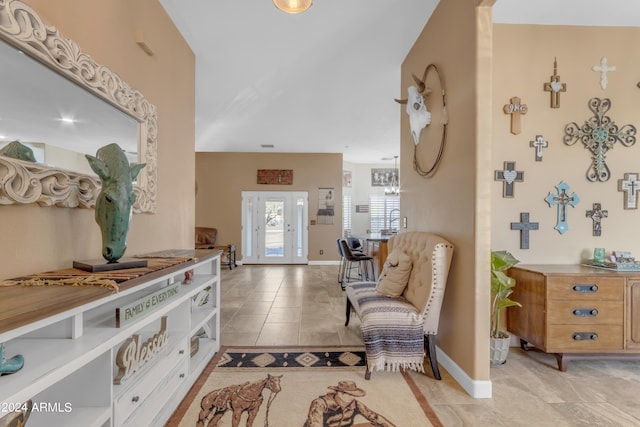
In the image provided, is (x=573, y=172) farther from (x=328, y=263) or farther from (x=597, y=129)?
(x=328, y=263)

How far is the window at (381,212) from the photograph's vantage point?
30.3 ft

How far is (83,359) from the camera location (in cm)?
98

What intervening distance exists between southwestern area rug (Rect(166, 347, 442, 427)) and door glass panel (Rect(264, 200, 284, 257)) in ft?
17.3

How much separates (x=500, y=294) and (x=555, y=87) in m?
1.93

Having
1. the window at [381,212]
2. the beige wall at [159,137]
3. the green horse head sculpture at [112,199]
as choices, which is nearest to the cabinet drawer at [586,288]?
the green horse head sculpture at [112,199]

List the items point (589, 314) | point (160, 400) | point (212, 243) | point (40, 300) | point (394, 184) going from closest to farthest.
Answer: point (40, 300) → point (160, 400) → point (589, 314) → point (212, 243) → point (394, 184)

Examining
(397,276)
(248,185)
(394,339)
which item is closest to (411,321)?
(394,339)

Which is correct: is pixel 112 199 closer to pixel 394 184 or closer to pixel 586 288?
pixel 586 288

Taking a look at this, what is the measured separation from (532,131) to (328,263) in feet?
18.9

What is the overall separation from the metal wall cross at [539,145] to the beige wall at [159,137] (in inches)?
128

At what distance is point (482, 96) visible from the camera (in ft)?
6.18

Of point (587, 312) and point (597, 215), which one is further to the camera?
point (597, 215)

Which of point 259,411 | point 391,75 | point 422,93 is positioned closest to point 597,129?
point 422,93

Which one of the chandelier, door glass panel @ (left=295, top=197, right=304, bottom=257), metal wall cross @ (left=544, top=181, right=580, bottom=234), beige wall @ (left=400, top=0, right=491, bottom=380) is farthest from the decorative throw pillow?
the chandelier
